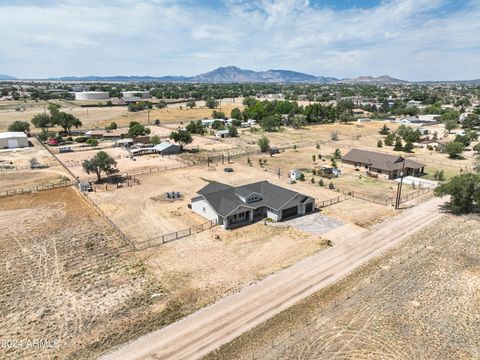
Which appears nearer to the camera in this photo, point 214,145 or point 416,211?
point 416,211

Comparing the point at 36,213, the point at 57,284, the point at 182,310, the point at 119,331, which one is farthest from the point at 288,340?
the point at 36,213

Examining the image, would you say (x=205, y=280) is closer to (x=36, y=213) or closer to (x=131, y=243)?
(x=131, y=243)

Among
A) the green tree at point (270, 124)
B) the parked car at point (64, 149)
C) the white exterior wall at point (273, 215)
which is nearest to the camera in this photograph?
the white exterior wall at point (273, 215)

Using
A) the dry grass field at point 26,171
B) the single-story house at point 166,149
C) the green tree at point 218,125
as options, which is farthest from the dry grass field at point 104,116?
the single-story house at point 166,149

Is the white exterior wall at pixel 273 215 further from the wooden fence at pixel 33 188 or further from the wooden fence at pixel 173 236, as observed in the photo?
the wooden fence at pixel 33 188

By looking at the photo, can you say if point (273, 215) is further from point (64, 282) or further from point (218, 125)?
point (218, 125)

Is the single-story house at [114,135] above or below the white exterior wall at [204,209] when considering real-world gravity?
above
